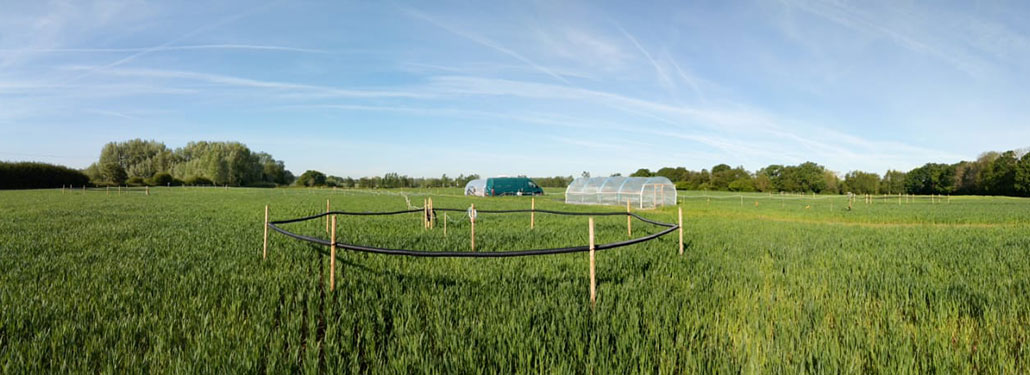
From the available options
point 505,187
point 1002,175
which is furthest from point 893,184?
point 505,187

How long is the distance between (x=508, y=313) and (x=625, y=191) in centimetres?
2752

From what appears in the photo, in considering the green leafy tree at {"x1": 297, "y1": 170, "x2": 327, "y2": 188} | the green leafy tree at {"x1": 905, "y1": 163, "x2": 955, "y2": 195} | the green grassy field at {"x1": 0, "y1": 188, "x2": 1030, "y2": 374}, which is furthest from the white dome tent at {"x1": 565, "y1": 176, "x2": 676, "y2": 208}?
the green leafy tree at {"x1": 905, "y1": 163, "x2": 955, "y2": 195}

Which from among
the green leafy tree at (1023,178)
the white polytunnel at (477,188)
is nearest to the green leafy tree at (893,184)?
the green leafy tree at (1023,178)

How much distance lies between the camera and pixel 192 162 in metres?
95.8

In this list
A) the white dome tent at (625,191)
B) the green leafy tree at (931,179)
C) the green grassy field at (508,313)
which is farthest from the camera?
the green leafy tree at (931,179)

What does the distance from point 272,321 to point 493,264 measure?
3313 mm

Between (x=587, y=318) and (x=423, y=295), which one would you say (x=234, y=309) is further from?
(x=587, y=318)

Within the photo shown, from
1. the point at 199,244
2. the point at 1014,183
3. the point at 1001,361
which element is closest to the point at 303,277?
the point at 199,244

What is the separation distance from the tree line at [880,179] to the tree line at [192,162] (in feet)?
280

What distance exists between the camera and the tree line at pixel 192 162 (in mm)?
→ 91312

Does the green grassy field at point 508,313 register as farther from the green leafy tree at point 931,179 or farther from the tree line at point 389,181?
the green leafy tree at point 931,179

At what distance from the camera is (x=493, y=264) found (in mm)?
6750

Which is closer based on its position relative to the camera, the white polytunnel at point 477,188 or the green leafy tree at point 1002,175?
the white polytunnel at point 477,188

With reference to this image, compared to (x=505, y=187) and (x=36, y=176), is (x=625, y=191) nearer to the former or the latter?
(x=505, y=187)
